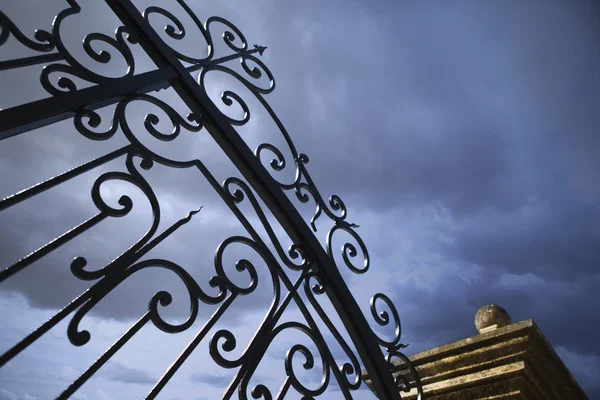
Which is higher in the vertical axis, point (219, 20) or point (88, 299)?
point (219, 20)

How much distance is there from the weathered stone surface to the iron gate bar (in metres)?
0.38

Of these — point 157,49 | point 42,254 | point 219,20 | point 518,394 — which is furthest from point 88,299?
point 518,394

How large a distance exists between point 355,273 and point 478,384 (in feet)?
2.53

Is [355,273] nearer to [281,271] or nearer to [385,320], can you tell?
[385,320]

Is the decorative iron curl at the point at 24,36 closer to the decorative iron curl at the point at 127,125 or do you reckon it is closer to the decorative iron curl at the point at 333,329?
the decorative iron curl at the point at 127,125

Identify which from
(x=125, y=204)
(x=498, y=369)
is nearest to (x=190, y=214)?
(x=125, y=204)

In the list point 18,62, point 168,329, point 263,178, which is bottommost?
point 168,329

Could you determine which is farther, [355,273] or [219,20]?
[219,20]

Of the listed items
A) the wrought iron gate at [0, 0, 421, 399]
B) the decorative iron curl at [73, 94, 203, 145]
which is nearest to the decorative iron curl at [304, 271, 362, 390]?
the wrought iron gate at [0, 0, 421, 399]

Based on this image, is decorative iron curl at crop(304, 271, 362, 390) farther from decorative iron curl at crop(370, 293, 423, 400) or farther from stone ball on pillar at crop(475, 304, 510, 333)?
stone ball on pillar at crop(475, 304, 510, 333)

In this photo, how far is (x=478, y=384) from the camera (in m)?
2.21

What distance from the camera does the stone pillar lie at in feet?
7.04

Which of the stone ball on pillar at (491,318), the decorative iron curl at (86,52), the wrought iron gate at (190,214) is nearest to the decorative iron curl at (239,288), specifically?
the wrought iron gate at (190,214)

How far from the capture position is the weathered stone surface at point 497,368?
2.15m
